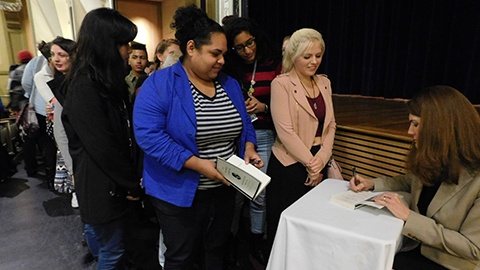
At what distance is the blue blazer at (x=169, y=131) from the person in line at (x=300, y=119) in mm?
603

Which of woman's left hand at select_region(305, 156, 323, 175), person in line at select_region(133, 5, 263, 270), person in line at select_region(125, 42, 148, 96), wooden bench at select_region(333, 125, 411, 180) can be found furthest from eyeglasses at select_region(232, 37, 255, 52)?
person in line at select_region(125, 42, 148, 96)

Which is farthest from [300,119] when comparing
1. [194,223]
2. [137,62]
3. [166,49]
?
[137,62]

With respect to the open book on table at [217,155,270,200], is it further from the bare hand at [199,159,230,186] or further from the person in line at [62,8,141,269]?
the person in line at [62,8,141,269]

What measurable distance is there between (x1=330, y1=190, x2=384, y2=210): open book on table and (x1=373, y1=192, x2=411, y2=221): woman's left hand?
2 centimetres

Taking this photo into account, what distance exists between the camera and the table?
1.02m

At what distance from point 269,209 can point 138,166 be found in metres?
0.81

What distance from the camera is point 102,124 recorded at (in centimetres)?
128

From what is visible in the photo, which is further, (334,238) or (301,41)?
(301,41)

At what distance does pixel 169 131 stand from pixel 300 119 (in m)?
0.75

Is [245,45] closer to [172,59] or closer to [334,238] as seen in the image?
[172,59]

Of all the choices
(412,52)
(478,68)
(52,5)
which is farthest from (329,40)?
(52,5)

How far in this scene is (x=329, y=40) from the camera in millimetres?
5152

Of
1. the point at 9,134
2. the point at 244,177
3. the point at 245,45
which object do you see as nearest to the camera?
the point at 244,177

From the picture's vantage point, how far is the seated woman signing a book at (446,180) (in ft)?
3.60
